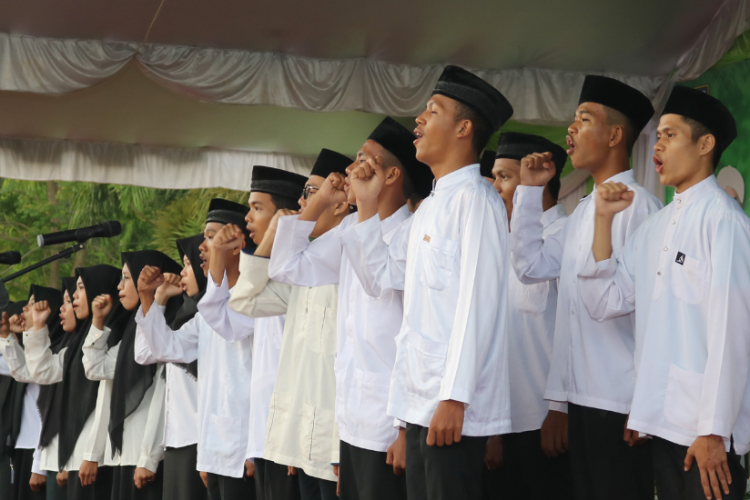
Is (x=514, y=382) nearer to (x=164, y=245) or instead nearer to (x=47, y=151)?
(x=47, y=151)

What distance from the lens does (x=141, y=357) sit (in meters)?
4.81

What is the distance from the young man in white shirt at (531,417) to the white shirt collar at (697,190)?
2.90 feet

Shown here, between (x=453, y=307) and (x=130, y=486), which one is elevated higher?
(x=453, y=307)

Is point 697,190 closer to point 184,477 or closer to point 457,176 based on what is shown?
point 457,176

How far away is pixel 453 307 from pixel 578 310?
0.61m

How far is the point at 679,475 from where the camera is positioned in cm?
231

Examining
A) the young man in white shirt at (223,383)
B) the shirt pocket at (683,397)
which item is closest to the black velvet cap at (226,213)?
the young man in white shirt at (223,383)

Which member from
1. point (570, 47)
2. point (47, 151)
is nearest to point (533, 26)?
point (570, 47)

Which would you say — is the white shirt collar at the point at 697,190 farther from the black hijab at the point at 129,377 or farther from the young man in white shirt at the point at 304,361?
the black hijab at the point at 129,377

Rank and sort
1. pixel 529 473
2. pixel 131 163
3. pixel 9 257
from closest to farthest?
pixel 529 473
pixel 9 257
pixel 131 163

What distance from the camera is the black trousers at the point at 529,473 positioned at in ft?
10.2

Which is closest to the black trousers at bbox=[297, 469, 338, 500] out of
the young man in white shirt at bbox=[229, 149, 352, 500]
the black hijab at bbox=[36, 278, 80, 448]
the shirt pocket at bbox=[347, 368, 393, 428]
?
the young man in white shirt at bbox=[229, 149, 352, 500]

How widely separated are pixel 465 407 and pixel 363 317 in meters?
0.73

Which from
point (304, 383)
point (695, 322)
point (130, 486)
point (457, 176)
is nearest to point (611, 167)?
point (457, 176)
